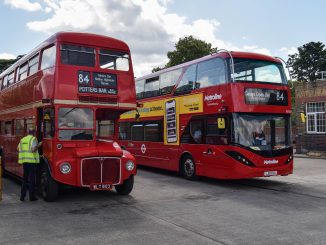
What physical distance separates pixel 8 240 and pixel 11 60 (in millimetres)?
44364

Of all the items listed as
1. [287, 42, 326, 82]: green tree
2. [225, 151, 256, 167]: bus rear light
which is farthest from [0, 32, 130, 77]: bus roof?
[287, 42, 326, 82]: green tree

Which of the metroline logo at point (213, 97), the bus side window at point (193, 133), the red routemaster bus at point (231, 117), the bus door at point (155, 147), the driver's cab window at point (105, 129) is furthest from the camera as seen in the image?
the bus door at point (155, 147)

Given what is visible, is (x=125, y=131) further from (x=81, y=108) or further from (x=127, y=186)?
(x=81, y=108)

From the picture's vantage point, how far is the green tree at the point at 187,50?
36.3 m

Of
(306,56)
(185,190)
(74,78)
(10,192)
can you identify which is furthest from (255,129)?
(306,56)

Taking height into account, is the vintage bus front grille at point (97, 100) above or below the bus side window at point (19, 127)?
above

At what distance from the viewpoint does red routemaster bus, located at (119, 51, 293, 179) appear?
11.6 metres

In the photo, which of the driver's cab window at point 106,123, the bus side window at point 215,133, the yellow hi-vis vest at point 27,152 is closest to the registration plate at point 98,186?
the yellow hi-vis vest at point 27,152

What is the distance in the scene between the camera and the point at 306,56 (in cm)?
5644

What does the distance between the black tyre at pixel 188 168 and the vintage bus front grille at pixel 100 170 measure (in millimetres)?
4415

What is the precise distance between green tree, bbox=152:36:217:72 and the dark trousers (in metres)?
27.3

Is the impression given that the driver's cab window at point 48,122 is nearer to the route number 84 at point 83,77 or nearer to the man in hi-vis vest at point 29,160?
the man in hi-vis vest at point 29,160

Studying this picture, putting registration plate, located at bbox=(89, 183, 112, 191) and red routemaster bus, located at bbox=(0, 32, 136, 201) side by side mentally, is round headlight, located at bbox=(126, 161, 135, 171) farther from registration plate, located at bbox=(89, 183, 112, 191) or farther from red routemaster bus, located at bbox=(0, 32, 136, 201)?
registration plate, located at bbox=(89, 183, 112, 191)

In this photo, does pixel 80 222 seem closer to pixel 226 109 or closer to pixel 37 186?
pixel 37 186
